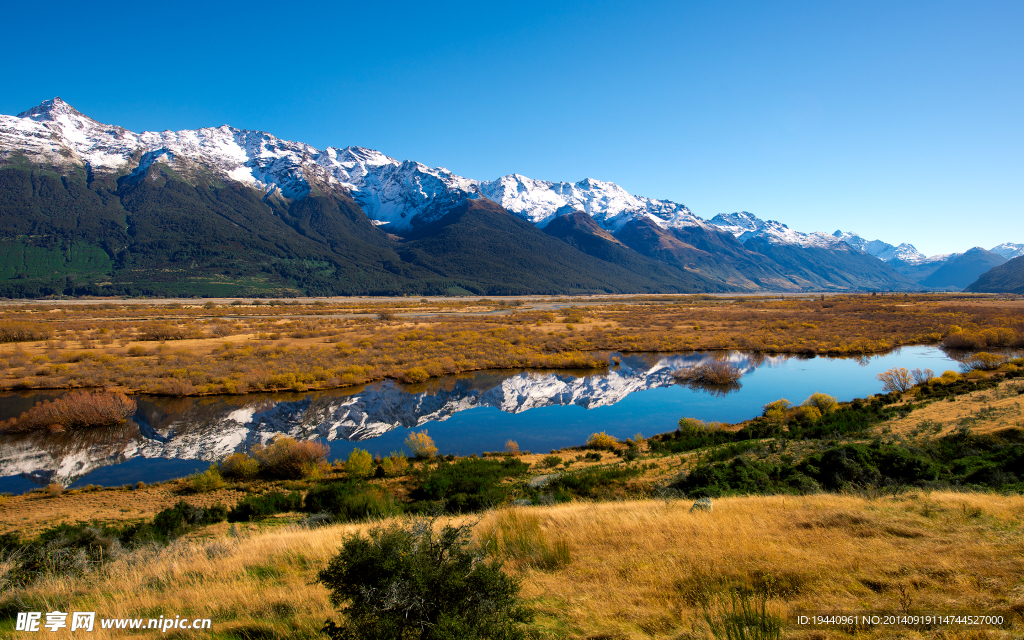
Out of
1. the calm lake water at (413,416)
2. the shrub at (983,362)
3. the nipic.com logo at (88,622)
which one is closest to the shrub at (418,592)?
the nipic.com logo at (88,622)

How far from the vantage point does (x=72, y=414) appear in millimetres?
20672

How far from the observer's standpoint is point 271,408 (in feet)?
78.9

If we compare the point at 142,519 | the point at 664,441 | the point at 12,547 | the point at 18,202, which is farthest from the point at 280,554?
the point at 18,202

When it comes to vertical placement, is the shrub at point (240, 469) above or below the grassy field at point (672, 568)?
below

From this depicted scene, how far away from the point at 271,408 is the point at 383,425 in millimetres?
6791

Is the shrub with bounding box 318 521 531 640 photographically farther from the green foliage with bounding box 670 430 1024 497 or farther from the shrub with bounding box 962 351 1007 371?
the shrub with bounding box 962 351 1007 371

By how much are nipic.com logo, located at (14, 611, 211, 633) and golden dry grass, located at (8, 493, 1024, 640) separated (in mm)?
170

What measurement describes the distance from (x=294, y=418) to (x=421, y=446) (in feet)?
28.8

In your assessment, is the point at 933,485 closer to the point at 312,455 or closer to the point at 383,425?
the point at 312,455

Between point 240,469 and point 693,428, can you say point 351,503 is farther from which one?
point 693,428

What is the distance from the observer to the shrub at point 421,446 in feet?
56.4

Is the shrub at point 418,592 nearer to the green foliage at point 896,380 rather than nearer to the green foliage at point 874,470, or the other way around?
the green foliage at point 874,470

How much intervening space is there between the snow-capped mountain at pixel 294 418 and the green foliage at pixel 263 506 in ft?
24.0

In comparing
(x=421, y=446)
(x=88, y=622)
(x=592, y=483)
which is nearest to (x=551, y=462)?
(x=592, y=483)
